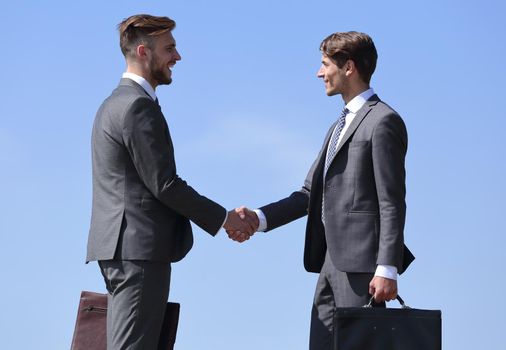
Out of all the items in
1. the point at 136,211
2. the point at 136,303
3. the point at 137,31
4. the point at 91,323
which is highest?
the point at 137,31

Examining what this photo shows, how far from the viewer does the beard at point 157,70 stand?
5316 millimetres

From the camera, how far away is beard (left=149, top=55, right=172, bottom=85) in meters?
5.32

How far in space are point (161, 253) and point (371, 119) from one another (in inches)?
56.0

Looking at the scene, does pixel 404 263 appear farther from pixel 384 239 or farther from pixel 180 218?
pixel 180 218

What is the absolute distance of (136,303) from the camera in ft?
15.7

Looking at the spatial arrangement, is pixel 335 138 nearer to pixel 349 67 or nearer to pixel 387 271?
pixel 349 67

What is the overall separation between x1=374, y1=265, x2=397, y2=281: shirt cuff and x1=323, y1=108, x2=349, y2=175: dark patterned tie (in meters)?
0.71

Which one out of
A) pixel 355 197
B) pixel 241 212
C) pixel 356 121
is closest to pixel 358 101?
pixel 356 121

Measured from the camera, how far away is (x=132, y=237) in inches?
190

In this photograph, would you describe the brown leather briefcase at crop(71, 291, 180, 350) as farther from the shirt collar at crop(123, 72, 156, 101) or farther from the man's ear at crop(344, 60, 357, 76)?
the man's ear at crop(344, 60, 357, 76)

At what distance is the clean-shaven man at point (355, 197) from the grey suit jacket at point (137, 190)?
2.64 feet

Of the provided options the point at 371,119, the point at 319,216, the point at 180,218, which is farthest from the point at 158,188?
the point at 371,119

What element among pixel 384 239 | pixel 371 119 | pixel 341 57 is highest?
pixel 341 57

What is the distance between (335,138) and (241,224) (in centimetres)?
99
